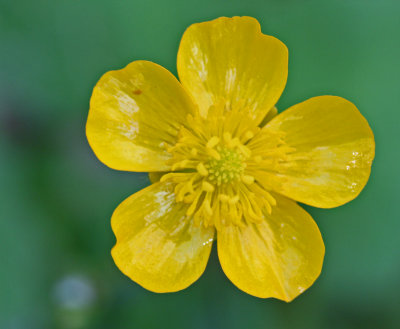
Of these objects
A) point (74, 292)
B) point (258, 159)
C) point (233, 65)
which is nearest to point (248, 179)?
point (258, 159)

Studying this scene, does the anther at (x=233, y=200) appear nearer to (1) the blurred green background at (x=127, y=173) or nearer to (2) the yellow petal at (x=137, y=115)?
(2) the yellow petal at (x=137, y=115)

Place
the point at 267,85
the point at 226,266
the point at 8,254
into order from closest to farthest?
the point at 226,266
the point at 267,85
the point at 8,254

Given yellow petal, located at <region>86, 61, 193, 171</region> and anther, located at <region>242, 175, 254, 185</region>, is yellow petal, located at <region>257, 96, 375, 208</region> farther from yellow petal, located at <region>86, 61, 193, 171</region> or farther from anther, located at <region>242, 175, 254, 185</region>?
yellow petal, located at <region>86, 61, 193, 171</region>

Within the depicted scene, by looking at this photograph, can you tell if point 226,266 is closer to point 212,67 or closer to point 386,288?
point 212,67

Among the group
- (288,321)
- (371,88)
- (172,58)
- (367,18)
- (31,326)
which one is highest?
(367,18)

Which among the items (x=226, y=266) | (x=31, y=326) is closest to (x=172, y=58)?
(x=226, y=266)

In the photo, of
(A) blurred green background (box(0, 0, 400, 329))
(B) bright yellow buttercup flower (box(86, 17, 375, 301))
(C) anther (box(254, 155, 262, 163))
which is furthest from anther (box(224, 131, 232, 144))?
(A) blurred green background (box(0, 0, 400, 329))

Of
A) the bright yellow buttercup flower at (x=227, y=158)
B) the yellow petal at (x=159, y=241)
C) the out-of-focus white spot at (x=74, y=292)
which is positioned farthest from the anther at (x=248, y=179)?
the out-of-focus white spot at (x=74, y=292)
